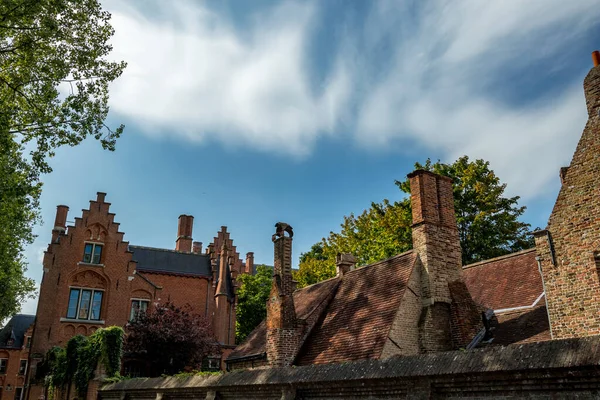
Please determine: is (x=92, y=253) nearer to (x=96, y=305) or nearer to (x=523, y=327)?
(x=96, y=305)

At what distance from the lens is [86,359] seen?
20.4 m

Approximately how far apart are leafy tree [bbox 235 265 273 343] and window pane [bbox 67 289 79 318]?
14.6 m

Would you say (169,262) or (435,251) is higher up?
(169,262)

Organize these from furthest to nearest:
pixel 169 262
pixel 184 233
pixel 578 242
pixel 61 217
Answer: pixel 184 233 → pixel 61 217 → pixel 169 262 → pixel 578 242

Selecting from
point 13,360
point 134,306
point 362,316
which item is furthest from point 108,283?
point 13,360

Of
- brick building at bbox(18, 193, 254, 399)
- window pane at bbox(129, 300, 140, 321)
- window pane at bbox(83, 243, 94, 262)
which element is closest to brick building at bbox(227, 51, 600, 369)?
brick building at bbox(18, 193, 254, 399)

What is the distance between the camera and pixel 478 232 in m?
27.8

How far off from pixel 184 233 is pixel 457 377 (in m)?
42.4

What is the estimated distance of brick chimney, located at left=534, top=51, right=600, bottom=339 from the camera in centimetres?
1261

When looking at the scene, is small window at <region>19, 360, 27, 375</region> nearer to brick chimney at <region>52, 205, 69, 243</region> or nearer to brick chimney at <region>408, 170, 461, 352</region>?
brick chimney at <region>52, 205, 69, 243</region>

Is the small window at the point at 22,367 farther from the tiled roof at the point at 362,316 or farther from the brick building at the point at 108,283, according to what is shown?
the tiled roof at the point at 362,316

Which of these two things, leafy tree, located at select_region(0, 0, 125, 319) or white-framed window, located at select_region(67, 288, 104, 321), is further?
white-framed window, located at select_region(67, 288, 104, 321)

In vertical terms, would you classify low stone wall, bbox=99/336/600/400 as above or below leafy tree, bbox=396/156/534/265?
below

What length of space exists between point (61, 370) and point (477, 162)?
25457 mm
